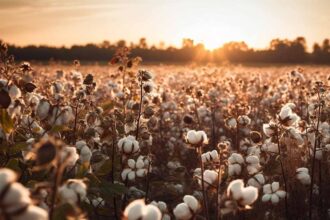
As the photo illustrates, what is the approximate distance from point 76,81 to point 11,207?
14.5 feet

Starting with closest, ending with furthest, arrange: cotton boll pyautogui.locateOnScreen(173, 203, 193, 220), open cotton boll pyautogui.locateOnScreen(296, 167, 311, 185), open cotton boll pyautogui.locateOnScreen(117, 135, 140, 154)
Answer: cotton boll pyautogui.locateOnScreen(173, 203, 193, 220)
open cotton boll pyautogui.locateOnScreen(117, 135, 140, 154)
open cotton boll pyautogui.locateOnScreen(296, 167, 311, 185)

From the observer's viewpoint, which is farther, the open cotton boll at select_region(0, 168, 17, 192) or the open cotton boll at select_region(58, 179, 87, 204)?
the open cotton boll at select_region(58, 179, 87, 204)

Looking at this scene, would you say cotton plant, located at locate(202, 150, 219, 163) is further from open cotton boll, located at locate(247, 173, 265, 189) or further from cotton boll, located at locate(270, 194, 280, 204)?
cotton boll, located at locate(270, 194, 280, 204)

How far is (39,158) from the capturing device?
1.25 meters

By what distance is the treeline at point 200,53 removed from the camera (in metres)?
53.5

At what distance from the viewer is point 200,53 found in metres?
59.1

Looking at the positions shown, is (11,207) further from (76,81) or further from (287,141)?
(76,81)

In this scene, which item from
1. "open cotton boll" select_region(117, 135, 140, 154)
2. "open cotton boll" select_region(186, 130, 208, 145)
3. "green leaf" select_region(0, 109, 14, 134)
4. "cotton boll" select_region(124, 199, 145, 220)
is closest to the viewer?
"cotton boll" select_region(124, 199, 145, 220)

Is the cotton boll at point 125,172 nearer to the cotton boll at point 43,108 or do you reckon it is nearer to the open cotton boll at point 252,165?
the open cotton boll at point 252,165

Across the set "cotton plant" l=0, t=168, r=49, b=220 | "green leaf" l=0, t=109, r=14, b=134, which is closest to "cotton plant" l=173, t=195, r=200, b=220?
"green leaf" l=0, t=109, r=14, b=134

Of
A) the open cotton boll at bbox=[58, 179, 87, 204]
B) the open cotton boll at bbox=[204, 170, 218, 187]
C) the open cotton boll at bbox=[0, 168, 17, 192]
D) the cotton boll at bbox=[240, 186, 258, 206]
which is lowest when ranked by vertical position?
the open cotton boll at bbox=[204, 170, 218, 187]

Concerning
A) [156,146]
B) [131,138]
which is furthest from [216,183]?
[156,146]

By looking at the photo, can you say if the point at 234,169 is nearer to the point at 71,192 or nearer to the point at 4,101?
the point at 4,101

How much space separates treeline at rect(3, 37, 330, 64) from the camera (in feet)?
175
